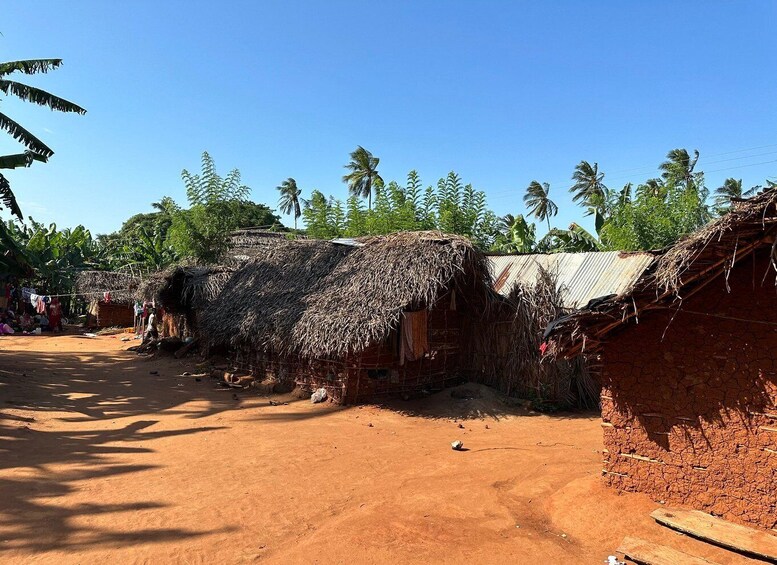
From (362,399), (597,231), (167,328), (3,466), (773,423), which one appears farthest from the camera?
(167,328)

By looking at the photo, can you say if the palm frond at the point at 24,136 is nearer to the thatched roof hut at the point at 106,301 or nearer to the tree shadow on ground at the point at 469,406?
the tree shadow on ground at the point at 469,406

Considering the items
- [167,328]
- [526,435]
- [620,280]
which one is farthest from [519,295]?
[167,328]

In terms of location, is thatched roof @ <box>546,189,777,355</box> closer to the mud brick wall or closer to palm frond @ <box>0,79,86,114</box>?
the mud brick wall

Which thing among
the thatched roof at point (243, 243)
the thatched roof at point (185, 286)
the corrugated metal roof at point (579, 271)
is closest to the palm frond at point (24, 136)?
the thatched roof at point (185, 286)

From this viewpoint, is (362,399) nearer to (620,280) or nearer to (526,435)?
(526,435)

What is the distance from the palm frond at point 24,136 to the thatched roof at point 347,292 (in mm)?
6088

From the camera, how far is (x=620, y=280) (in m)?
11.5

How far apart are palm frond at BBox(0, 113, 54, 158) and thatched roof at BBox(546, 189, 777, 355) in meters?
13.7

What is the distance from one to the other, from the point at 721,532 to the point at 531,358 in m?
6.48

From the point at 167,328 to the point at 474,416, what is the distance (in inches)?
643

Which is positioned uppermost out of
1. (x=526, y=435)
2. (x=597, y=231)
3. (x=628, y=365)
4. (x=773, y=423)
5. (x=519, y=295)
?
(x=597, y=231)

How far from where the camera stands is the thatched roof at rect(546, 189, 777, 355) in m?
4.03

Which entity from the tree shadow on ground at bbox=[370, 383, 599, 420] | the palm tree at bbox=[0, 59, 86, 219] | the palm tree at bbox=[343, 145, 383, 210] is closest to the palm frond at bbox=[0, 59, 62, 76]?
the palm tree at bbox=[0, 59, 86, 219]

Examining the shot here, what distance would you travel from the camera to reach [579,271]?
1258cm
